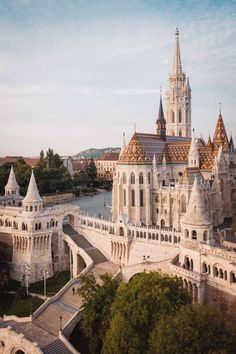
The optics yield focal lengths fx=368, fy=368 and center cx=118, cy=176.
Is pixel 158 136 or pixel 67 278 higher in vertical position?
pixel 158 136

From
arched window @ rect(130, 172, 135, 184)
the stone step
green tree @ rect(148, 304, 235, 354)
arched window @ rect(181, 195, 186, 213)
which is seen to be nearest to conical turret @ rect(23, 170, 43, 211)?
arched window @ rect(130, 172, 135, 184)

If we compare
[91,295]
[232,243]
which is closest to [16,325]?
[91,295]

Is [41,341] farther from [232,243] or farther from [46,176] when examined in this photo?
[46,176]

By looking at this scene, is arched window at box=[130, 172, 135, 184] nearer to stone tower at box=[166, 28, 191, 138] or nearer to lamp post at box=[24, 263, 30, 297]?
lamp post at box=[24, 263, 30, 297]

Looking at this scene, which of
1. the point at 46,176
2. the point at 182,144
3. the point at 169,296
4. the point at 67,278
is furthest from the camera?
the point at 46,176

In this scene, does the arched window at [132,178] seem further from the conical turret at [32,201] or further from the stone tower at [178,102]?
the stone tower at [178,102]

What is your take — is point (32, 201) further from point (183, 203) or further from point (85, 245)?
point (183, 203)

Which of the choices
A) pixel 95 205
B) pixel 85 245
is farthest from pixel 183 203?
pixel 95 205
